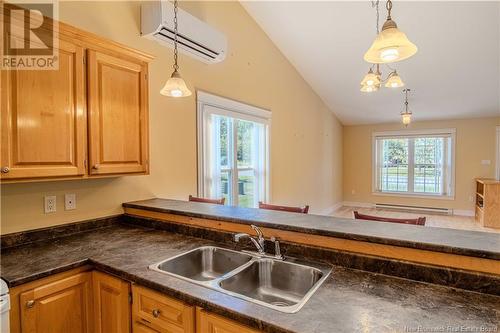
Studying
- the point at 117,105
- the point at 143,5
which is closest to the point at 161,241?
the point at 117,105

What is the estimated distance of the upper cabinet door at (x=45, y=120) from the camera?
56.2 inches

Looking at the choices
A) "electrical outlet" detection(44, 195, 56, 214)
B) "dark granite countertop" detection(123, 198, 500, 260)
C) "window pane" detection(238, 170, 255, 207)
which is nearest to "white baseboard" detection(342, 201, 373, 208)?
"window pane" detection(238, 170, 255, 207)

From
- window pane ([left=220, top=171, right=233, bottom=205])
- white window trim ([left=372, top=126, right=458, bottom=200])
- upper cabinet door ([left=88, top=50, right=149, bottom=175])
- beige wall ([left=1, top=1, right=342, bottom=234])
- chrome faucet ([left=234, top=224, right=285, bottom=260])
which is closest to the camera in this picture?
chrome faucet ([left=234, top=224, right=285, bottom=260])

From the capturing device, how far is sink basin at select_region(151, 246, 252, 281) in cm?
162

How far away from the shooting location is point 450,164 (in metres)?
6.90

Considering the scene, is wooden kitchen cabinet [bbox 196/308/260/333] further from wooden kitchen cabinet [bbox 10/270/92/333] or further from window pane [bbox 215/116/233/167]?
window pane [bbox 215/116/233/167]

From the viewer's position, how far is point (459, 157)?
681 cm

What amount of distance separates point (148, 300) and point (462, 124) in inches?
314

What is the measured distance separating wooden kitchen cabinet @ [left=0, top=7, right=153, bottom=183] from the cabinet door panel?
1.93ft

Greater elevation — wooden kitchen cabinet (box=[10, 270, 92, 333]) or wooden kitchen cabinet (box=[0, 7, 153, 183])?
wooden kitchen cabinet (box=[0, 7, 153, 183])

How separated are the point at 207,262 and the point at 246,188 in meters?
2.46

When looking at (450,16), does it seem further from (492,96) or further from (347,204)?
(347,204)

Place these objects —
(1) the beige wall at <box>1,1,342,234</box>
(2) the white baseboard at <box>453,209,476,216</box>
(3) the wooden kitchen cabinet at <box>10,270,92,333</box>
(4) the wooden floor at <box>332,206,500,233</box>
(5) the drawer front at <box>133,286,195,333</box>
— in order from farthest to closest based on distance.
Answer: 1. (2) the white baseboard at <box>453,209,476,216</box>
2. (4) the wooden floor at <box>332,206,500,233</box>
3. (1) the beige wall at <box>1,1,342,234</box>
4. (3) the wooden kitchen cabinet at <box>10,270,92,333</box>
5. (5) the drawer front at <box>133,286,195,333</box>

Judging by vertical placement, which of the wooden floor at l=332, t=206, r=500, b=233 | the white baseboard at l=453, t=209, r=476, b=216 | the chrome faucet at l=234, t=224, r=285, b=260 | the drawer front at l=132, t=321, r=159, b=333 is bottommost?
the wooden floor at l=332, t=206, r=500, b=233
